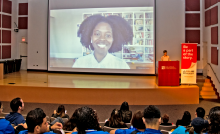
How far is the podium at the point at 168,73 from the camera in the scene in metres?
6.61

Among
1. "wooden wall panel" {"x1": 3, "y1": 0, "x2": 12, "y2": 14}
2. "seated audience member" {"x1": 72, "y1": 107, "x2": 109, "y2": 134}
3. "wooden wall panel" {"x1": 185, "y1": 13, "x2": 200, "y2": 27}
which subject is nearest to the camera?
"seated audience member" {"x1": 72, "y1": 107, "x2": 109, "y2": 134}

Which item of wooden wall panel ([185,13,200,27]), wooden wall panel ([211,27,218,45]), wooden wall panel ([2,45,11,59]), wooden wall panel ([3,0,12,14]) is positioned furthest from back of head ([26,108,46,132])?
wooden wall panel ([3,0,12,14])

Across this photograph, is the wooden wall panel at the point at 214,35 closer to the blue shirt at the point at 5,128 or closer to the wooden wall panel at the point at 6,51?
the blue shirt at the point at 5,128

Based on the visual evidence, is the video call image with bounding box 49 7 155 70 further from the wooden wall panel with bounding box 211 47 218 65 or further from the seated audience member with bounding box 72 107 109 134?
the seated audience member with bounding box 72 107 109 134

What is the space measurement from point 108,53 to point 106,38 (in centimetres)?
65

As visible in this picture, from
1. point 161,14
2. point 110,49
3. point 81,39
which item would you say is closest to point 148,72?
point 110,49

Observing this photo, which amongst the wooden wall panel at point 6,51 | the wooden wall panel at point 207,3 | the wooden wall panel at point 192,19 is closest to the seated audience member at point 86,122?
the wooden wall panel at point 207,3

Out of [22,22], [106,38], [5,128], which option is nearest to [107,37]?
[106,38]

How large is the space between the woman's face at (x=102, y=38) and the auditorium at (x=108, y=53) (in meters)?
0.03

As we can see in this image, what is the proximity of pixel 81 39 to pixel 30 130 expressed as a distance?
820cm

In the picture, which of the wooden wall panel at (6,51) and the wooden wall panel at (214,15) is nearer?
the wooden wall panel at (214,15)

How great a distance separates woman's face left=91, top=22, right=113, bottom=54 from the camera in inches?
391

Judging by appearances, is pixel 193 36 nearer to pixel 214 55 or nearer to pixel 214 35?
pixel 214 35

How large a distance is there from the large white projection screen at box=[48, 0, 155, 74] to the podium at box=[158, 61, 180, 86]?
299cm
